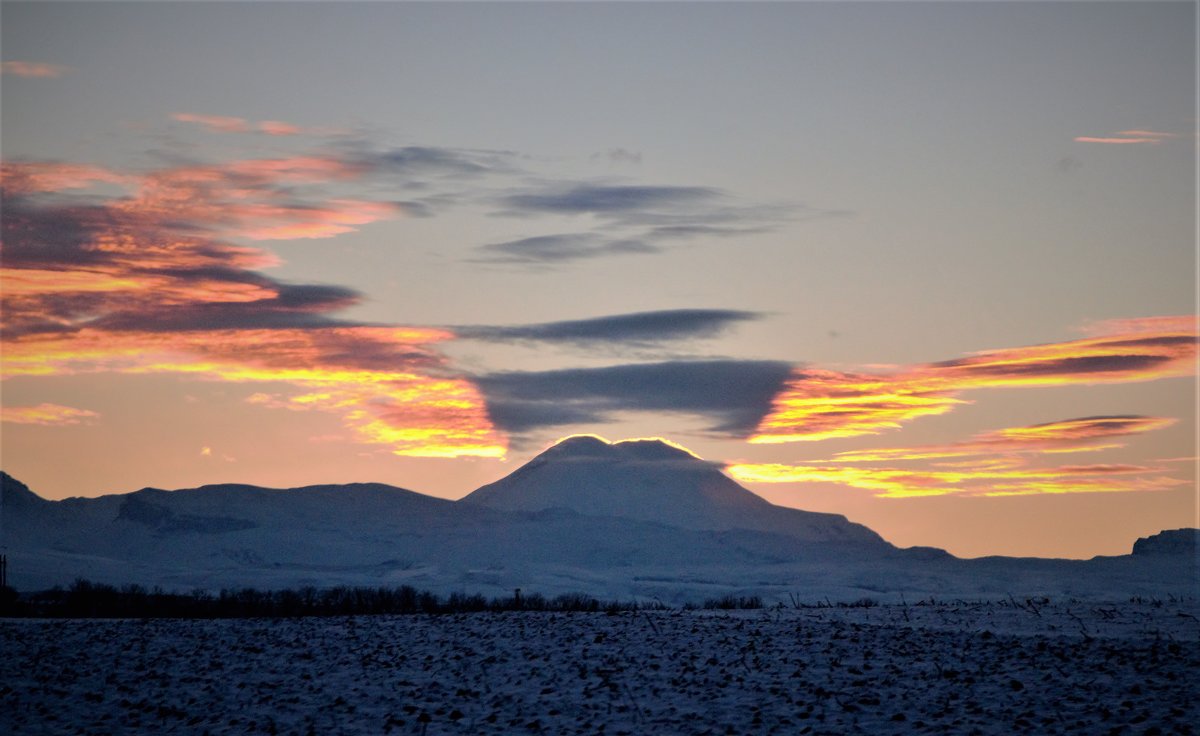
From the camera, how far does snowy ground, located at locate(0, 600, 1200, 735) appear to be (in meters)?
23.3

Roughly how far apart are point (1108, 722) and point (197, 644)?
74.8ft

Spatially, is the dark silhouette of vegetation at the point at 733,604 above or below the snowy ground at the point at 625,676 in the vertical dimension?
above

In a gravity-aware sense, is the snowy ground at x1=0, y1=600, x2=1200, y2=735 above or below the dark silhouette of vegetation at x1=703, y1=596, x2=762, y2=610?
below

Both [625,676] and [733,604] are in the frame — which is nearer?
[625,676]

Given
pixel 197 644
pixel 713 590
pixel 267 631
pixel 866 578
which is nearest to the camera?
pixel 197 644

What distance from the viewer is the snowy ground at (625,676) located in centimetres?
2330

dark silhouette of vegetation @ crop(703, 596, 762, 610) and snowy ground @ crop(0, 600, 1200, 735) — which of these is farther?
dark silhouette of vegetation @ crop(703, 596, 762, 610)

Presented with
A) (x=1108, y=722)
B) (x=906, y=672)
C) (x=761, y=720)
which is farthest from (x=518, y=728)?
(x=1108, y=722)

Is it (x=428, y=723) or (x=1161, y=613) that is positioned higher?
(x=1161, y=613)

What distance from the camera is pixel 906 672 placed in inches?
1052

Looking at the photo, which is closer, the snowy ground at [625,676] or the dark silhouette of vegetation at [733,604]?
the snowy ground at [625,676]

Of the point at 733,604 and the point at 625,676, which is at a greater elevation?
the point at 733,604

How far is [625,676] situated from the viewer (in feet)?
→ 90.3

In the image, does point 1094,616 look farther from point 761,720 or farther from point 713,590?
point 713,590
